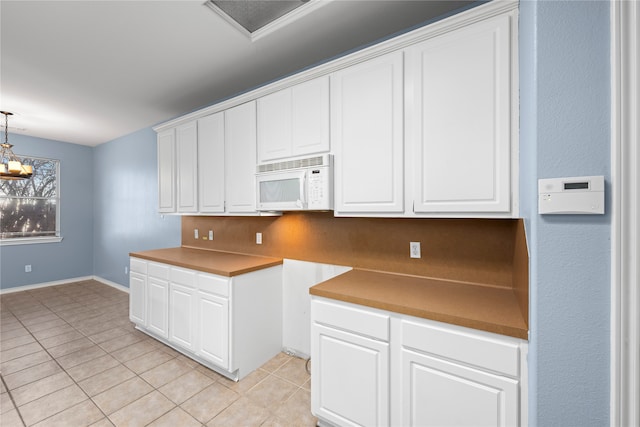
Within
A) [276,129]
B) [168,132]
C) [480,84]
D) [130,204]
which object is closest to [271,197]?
[276,129]

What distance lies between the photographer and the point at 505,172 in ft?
4.49

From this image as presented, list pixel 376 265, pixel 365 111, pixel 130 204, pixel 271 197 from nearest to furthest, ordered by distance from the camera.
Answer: pixel 365 111
pixel 376 265
pixel 271 197
pixel 130 204

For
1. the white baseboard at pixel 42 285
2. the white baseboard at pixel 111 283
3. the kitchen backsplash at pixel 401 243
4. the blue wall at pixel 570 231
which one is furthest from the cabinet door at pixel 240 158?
the white baseboard at pixel 42 285

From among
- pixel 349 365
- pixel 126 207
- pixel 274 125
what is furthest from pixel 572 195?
pixel 126 207

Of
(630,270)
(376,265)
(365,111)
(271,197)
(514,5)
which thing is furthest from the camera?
(271,197)

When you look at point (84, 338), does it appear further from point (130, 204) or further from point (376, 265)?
point (376, 265)

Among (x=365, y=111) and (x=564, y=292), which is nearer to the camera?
(x=564, y=292)

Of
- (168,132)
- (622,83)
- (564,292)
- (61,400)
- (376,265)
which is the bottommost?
(61,400)

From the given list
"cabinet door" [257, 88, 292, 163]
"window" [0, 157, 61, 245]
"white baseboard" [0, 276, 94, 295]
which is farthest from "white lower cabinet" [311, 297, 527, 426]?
"window" [0, 157, 61, 245]

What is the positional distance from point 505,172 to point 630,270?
69 centimetres

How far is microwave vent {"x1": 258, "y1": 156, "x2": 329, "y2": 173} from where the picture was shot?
1933 millimetres

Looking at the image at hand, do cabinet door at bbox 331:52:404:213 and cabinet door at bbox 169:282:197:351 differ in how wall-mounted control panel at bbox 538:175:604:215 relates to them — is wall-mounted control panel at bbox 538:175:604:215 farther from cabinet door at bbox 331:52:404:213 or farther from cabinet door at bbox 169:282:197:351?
cabinet door at bbox 169:282:197:351

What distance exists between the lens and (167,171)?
3.25 meters

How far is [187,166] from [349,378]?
103 inches
